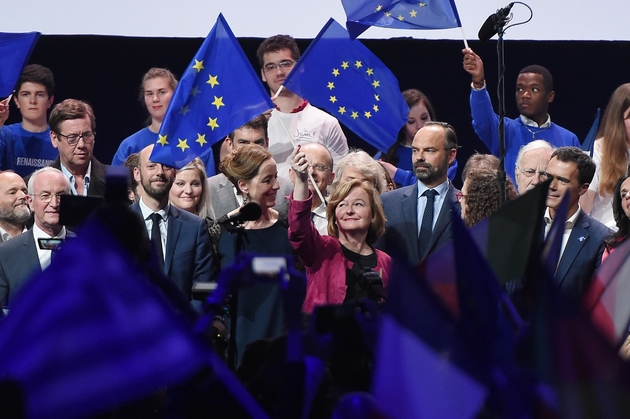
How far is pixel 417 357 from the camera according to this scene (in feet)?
5.32

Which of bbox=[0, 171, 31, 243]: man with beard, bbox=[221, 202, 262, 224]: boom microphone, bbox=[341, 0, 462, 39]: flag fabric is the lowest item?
bbox=[0, 171, 31, 243]: man with beard

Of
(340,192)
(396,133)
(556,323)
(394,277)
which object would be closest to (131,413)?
(394,277)

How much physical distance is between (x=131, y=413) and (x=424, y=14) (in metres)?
4.14

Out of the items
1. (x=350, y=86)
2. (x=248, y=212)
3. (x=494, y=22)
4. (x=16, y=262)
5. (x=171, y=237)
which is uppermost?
(x=494, y=22)

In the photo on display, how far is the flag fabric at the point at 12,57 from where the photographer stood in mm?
5797

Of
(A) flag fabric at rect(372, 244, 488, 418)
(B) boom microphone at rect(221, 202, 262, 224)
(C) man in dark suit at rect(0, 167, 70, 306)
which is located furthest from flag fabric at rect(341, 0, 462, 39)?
(A) flag fabric at rect(372, 244, 488, 418)

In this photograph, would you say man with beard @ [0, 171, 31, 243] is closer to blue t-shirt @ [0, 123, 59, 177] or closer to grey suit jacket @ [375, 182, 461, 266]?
blue t-shirt @ [0, 123, 59, 177]

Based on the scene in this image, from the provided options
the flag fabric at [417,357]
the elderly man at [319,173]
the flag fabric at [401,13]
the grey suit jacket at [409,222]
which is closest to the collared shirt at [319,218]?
the elderly man at [319,173]

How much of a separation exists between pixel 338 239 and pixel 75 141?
182 centimetres

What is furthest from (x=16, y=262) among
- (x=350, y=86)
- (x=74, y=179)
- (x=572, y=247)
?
(x=572, y=247)

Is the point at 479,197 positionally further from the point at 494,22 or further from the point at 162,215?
the point at 162,215

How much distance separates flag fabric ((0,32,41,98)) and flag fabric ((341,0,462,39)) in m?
1.86

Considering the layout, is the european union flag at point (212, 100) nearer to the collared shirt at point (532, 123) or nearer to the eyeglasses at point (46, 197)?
the eyeglasses at point (46, 197)

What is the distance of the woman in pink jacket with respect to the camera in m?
4.30
